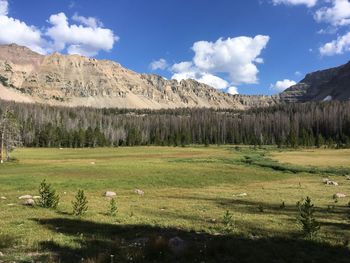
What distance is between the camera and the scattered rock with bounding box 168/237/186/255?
13418 millimetres

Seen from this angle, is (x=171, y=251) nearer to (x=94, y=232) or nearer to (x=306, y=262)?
(x=306, y=262)

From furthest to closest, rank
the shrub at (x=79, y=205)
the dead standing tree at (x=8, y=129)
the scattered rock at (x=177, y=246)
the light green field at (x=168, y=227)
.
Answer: the dead standing tree at (x=8, y=129), the shrub at (x=79, y=205), the light green field at (x=168, y=227), the scattered rock at (x=177, y=246)

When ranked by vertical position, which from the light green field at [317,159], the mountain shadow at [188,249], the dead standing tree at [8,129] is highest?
the dead standing tree at [8,129]

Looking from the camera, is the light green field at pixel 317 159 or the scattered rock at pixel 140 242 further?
the light green field at pixel 317 159

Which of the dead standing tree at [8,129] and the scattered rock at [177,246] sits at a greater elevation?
the dead standing tree at [8,129]

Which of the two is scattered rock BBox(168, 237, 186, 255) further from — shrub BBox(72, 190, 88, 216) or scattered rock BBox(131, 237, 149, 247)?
shrub BBox(72, 190, 88, 216)

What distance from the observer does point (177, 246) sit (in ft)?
45.1

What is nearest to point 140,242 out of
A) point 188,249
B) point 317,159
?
point 188,249

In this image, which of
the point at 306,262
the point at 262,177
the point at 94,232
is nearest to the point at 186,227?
the point at 94,232

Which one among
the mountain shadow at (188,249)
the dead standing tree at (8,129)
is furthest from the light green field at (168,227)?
the dead standing tree at (8,129)

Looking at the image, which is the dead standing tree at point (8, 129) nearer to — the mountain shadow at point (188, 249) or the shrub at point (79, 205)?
the shrub at point (79, 205)

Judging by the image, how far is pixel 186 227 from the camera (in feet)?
65.7

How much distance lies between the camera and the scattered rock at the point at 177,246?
13418 mm

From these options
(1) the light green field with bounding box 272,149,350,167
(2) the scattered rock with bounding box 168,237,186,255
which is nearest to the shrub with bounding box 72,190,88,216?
(2) the scattered rock with bounding box 168,237,186,255
